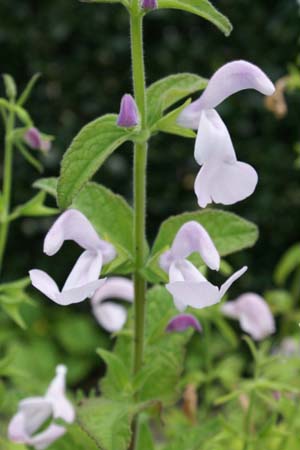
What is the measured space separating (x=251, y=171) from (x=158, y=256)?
0.18 m

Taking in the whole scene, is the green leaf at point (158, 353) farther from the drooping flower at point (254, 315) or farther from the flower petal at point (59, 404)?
the drooping flower at point (254, 315)

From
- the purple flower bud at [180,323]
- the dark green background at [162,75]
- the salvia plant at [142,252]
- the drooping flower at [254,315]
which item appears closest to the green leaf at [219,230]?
the salvia plant at [142,252]

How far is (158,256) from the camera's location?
2.81 ft

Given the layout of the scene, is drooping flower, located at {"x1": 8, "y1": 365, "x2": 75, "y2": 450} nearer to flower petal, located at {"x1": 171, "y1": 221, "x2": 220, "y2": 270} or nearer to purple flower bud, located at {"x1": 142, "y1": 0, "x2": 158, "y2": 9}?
flower petal, located at {"x1": 171, "y1": 221, "x2": 220, "y2": 270}

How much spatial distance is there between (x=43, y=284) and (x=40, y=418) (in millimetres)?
359

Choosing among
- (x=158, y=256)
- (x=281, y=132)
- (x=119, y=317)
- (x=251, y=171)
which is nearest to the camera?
(x=251, y=171)

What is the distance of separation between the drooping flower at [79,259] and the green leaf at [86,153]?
0.09 meters

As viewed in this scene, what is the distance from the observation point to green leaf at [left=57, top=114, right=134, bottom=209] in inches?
27.9

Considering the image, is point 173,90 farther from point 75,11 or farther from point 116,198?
point 75,11

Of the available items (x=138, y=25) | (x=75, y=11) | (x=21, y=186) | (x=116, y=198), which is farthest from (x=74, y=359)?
(x=138, y=25)

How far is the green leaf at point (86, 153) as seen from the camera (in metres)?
0.71

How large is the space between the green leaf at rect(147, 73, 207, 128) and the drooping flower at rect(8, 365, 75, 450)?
0.41 m

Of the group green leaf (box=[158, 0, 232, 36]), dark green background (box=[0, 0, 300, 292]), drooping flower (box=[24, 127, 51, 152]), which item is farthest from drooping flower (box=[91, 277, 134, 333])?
dark green background (box=[0, 0, 300, 292])

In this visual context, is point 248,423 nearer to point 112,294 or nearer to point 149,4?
point 112,294
